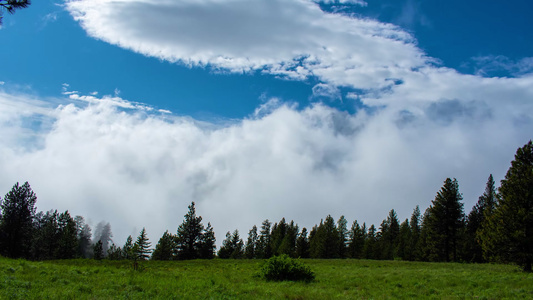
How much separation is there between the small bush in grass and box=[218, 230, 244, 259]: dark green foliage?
7619cm

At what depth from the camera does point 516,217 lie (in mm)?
24016

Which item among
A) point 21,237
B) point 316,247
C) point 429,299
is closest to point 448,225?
point 316,247

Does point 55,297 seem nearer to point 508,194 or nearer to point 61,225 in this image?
point 508,194

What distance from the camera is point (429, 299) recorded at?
557 inches

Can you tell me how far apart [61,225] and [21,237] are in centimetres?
1173

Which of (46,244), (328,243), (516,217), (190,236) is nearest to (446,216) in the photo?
(516,217)

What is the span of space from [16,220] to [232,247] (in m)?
56.1

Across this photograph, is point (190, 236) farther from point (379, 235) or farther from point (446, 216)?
point (379, 235)

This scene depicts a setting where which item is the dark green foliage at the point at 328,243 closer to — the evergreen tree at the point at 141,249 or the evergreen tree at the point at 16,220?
the evergreen tree at the point at 141,249

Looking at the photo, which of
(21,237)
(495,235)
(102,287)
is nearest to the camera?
(102,287)

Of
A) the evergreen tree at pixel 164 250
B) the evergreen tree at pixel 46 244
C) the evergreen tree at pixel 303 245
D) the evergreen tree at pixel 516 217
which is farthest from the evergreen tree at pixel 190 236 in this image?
the evergreen tree at pixel 516 217

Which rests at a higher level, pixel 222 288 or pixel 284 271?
pixel 284 271

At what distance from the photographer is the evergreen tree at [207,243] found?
66.4m

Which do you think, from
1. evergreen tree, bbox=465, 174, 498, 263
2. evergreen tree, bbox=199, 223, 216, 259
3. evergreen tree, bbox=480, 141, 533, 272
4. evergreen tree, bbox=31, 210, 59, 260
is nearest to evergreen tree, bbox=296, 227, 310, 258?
evergreen tree, bbox=199, 223, 216, 259
